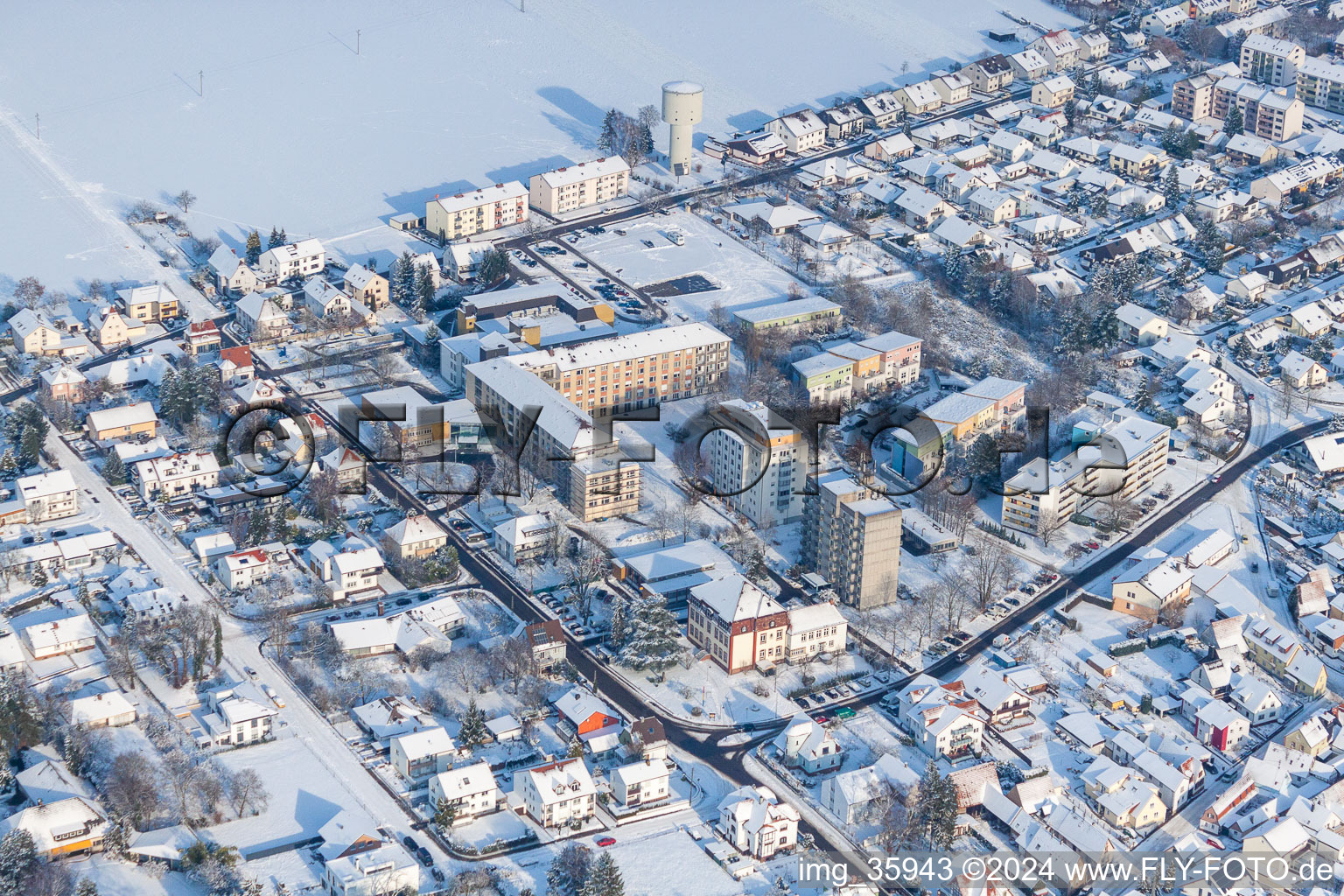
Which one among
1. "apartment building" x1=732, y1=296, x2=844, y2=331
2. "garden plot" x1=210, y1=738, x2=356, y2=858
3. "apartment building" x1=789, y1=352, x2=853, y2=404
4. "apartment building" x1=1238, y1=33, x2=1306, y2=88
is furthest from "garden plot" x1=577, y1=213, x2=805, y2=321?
"apartment building" x1=1238, y1=33, x2=1306, y2=88

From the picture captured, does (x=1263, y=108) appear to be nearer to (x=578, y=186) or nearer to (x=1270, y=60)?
(x=1270, y=60)

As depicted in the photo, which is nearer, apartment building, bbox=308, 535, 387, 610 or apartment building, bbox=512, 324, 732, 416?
apartment building, bbox=308, 535, 387, 610

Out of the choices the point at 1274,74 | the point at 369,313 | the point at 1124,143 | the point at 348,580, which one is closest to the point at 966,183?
the point at 1124,143

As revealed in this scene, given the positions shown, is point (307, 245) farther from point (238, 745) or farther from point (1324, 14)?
point (1324, 14)

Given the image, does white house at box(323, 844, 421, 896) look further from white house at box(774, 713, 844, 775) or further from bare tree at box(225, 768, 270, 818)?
white house at box(774, 713, 844, 775)

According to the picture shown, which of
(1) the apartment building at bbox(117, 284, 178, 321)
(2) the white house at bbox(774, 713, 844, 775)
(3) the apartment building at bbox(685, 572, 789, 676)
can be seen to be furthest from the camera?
(1) the apartment building at bbox(117, 284, 178, 321)

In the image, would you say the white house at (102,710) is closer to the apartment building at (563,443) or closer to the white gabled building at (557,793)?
the white gabled building at (557,793)

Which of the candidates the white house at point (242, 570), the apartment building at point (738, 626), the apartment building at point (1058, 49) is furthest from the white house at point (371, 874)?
the apartment building at point (1058, 49)
